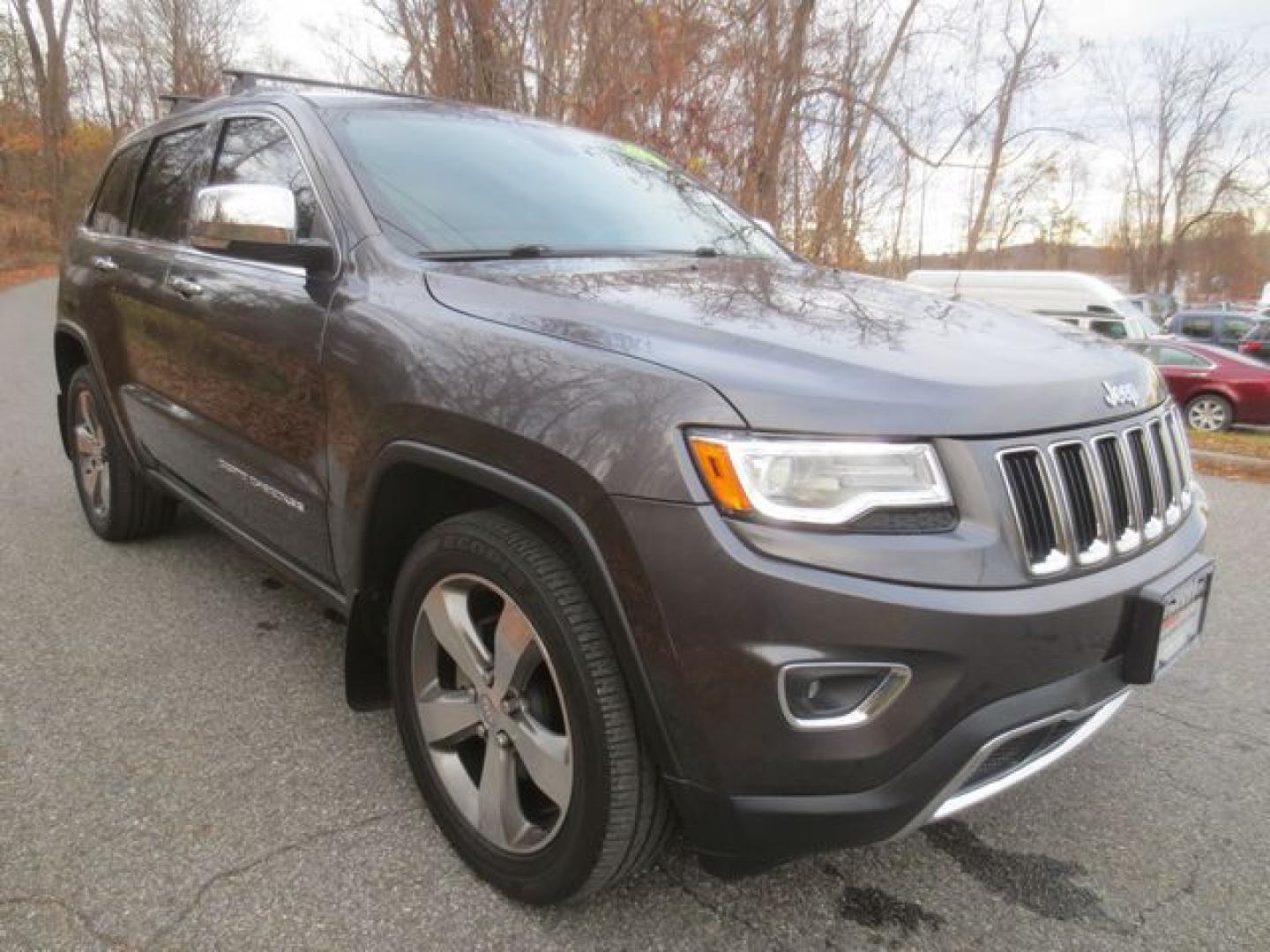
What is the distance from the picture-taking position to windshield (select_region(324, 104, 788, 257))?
2467 millimetres

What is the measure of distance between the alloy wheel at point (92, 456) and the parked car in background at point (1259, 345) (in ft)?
67.0

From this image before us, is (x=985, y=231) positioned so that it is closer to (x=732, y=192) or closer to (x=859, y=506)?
(x=732, y=192)

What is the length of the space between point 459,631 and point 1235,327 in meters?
23.3

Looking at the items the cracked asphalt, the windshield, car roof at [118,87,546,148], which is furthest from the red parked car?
car roof at [118,87,546,148]

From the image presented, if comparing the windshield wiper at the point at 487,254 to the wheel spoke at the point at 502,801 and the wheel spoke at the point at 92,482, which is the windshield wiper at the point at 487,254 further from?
the wheel spoke at the point at 92,482

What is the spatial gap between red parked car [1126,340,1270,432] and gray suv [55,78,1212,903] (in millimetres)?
12019

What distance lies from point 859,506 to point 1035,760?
71 cm

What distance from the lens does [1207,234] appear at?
54625mm

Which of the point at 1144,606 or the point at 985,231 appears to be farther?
the point at 985,231

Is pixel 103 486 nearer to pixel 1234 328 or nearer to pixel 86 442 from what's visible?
pixel 86 442

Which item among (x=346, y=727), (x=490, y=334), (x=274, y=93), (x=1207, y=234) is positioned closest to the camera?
(x=490, y=334)

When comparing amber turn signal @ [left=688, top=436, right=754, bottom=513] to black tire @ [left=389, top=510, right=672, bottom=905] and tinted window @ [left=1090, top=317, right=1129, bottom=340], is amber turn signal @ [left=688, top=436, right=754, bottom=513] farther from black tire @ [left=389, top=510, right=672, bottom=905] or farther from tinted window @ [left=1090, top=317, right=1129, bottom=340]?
tinted window @ [left=1090, top=317, right=1129, bottom=340]

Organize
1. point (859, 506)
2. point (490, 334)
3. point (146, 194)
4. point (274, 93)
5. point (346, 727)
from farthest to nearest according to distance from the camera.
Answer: point (146, 194) → point (274, 93) → point (346, 727) → point (490, 334) → point (859, 506)

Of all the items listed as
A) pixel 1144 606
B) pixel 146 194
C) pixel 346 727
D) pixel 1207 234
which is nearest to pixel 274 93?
pixel 146 194
